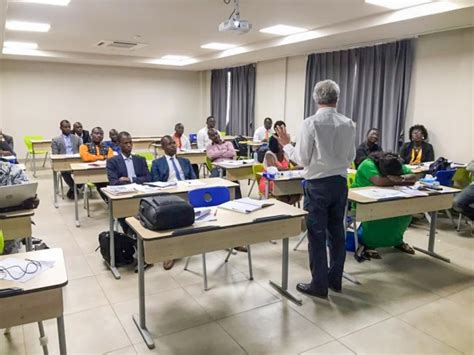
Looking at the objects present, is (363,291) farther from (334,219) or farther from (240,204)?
(240,204)

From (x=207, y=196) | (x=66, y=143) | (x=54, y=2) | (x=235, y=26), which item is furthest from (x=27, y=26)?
(x=207, y=196)

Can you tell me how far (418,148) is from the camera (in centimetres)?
611

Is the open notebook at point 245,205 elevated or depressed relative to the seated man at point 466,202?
elevated

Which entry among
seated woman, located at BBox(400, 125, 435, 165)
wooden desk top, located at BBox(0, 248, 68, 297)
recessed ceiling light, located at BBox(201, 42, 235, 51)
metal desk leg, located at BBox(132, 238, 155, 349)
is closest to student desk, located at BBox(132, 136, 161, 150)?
recessed ceiling light, located at BBox(201, 42, 235, 51)

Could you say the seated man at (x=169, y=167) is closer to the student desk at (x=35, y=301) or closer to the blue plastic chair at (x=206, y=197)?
the blue plastic chair at (x=206, y=197)

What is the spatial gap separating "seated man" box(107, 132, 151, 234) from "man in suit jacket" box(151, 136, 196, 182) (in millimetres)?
168

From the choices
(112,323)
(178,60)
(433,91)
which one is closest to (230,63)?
(178,60)

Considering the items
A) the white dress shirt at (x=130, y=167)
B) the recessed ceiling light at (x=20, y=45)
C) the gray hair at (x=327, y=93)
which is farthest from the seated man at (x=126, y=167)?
the recessed ceiling light at (x=20, y=45)

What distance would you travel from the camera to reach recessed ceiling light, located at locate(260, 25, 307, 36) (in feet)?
20.8

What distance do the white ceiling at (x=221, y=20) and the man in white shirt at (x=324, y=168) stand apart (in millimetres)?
2532

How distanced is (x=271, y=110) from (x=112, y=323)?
303 inches

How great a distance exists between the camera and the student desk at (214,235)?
7.79 feet

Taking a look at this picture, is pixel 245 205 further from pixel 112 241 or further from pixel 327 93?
pixel 112 241

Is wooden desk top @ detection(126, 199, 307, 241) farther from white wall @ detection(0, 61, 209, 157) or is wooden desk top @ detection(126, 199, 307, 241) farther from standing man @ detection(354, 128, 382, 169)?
white wall @ detection(0, 61, 209, 157)
